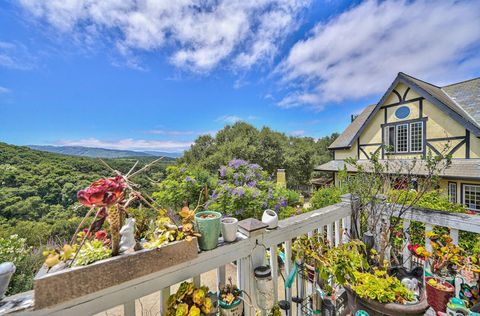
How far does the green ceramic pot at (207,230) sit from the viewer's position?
3.04 feet

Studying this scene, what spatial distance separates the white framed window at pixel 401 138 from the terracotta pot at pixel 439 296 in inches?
349

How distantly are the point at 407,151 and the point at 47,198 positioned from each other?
15.5 meters

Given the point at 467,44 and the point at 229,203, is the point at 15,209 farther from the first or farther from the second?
the point at 467,44

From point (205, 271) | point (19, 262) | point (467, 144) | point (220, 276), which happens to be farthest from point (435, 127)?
point (19, 262)

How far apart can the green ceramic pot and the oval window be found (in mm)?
10105

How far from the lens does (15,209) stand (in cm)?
754

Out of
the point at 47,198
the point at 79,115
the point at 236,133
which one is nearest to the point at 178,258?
the point at 47,198

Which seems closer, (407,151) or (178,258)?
(178,258)

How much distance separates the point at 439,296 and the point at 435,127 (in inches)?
344

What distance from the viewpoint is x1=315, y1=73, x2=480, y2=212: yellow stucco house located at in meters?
6.29

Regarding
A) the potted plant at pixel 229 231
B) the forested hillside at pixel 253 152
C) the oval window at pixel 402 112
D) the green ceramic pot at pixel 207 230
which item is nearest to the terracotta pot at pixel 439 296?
the potted plant at pixel 229 231

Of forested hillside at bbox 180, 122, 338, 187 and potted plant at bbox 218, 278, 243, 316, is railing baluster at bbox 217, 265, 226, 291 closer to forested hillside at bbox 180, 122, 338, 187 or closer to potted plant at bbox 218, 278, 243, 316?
potted plant at bbox 218, 278, 243, 316

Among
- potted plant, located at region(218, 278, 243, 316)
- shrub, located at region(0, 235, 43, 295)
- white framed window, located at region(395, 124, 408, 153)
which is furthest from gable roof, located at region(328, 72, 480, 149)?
shrub, located at region(0, 235, 43, 295)

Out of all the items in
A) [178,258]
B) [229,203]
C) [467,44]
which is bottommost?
[229,203]
